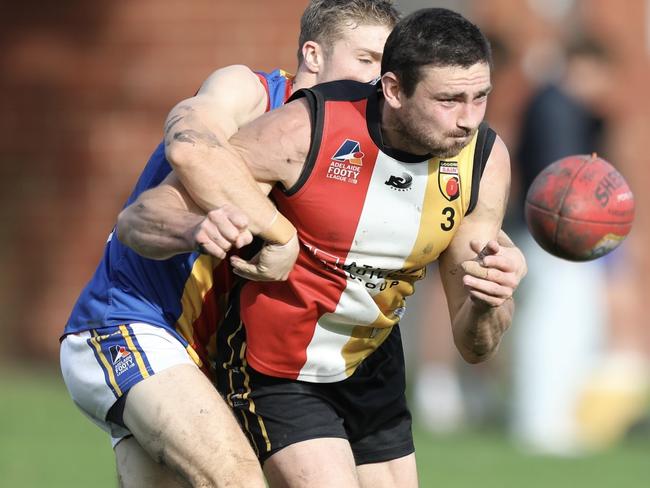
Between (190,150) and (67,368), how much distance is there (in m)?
1.14

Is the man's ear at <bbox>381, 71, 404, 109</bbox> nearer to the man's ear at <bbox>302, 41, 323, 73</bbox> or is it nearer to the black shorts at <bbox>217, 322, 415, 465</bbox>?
the man's ear at <bbox>302, 41, 323, 73</bbox>

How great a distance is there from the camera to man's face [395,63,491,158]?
486 centimetres

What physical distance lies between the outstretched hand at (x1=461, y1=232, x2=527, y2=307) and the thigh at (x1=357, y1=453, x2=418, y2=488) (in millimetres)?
1028

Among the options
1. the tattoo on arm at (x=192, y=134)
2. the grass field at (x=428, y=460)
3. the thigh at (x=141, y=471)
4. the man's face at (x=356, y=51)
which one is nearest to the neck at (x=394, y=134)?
the man's face at (x=356, y=51)

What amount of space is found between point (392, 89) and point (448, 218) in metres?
0.53

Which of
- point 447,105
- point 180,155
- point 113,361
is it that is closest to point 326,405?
point 113,361

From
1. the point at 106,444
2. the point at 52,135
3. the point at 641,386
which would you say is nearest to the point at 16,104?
the point at 52,135

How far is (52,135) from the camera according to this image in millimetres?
14234

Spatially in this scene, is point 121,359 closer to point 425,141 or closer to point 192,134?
point 192,134

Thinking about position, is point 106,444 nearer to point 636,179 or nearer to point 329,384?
point 329,384

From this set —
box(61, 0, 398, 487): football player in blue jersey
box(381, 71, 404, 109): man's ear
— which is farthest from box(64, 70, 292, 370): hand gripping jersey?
box(381, 71, 404, 109): man's ear

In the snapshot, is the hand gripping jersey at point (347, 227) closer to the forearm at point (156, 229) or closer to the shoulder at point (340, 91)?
the shoulder at point (340, 91)

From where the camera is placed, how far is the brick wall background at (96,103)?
44.8 ft

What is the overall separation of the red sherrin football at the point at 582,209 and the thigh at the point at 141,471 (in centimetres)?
175
